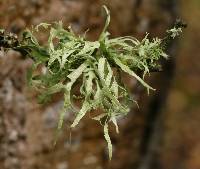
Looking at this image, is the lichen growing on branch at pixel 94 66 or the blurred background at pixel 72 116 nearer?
the lichen growing on branch at pixel 94 66

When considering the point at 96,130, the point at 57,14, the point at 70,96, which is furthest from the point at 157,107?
the point at 70,96

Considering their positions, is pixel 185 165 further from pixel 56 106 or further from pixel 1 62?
pixel 1 62

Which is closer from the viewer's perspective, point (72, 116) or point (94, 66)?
point (94, 66)

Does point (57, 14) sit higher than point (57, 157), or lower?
higher

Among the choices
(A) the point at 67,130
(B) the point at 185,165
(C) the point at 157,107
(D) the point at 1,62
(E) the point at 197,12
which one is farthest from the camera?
(E) the point at 197,12
